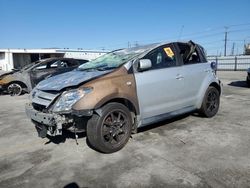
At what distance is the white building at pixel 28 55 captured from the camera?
38781 mm

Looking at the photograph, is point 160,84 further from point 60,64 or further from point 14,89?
point 14,89

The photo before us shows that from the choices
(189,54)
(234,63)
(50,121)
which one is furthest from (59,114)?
(234,63)

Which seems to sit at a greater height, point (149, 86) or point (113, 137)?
point (149, 86)

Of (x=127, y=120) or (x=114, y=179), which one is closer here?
(x=114, y=179)

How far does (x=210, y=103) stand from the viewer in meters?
6.27

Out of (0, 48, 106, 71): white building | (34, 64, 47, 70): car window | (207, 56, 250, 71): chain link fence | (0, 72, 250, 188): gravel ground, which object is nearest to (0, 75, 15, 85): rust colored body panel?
(34, 64, 47, 70): car window

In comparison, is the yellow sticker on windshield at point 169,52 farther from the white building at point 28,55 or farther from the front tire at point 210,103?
the white building at point 28,55

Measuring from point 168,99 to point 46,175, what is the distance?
2605 millimetres

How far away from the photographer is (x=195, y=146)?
448 centimetres

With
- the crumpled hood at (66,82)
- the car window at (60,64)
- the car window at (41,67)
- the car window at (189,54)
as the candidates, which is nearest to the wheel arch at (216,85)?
the car window at (189,54)

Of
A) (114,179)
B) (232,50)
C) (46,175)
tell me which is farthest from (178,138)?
(232,50)

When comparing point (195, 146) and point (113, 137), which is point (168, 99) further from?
point (113, 137)

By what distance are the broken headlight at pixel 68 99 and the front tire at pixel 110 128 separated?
1.23 ft

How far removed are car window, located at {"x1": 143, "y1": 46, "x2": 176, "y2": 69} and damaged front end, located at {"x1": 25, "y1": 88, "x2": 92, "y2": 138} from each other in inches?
59.8
